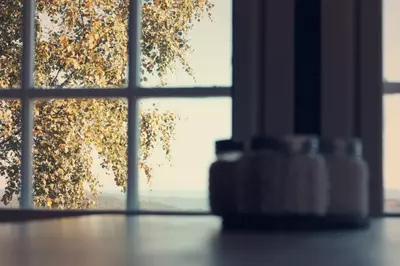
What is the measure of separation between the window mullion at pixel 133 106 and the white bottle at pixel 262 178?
1.13m

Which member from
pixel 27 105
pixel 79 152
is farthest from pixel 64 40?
pixel 27 105

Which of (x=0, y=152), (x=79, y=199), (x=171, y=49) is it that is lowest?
(x=79, y=199)

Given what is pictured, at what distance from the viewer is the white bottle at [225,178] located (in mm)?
715

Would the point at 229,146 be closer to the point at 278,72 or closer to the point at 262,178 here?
the point at 262,178

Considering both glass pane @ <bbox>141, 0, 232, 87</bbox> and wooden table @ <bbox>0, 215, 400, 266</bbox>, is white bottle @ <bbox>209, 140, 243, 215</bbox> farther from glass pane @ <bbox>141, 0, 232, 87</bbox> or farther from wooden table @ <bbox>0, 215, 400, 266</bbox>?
glass pane @ <bbox>141, 0, 232, 87</bbox>

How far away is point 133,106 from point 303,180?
3.91ft

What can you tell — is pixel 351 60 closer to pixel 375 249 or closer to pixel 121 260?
pixel 375 249

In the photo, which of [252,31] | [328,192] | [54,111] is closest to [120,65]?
[54,111]

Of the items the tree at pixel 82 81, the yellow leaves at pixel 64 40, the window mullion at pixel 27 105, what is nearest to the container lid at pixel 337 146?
the window mullion at pixel 27 105

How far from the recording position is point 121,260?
1.20 feet

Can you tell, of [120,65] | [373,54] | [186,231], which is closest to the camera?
[186,231]

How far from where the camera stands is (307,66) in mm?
1666

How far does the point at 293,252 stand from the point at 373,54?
1258 millimetres

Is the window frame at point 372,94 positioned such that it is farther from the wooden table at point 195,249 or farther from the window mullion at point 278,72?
the wooden table at point 195,249
